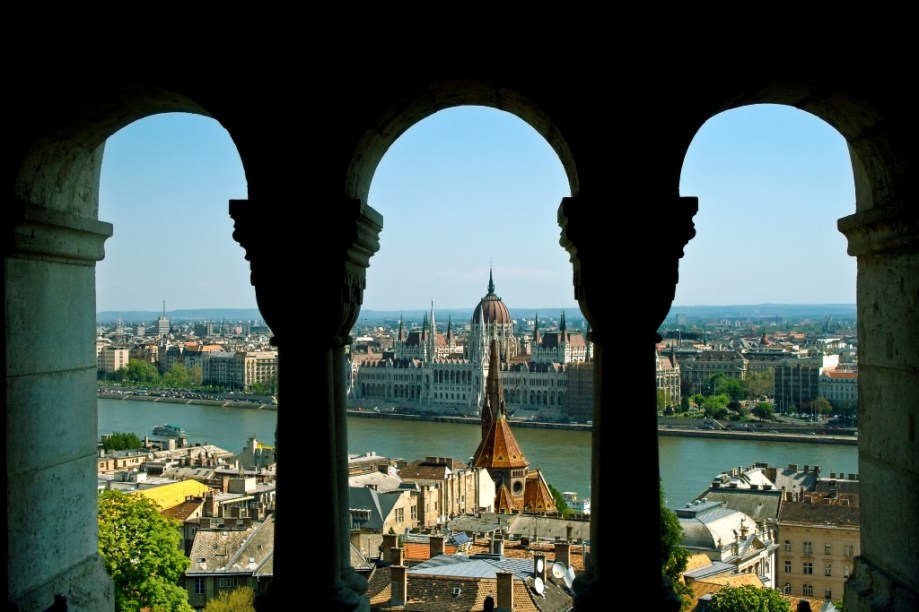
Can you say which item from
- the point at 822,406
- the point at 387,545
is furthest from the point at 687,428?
the point at 387,545

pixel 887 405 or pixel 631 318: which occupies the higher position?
pixel 631 318

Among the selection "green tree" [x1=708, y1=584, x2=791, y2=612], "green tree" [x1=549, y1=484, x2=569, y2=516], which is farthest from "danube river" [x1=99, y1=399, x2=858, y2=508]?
"green tree" [x1=708, y1=584, x2=791, y2=612]

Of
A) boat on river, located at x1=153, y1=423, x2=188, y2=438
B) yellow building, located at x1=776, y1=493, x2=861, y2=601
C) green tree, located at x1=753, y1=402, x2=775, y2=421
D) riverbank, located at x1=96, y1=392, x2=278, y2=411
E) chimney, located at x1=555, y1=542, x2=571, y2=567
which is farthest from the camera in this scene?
riverbank, located at x1=96, y1=392, x2=278, y2=411

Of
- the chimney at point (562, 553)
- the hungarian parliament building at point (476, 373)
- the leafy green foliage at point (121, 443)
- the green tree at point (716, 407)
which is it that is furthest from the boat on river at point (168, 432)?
the chimney at point (562, 553)

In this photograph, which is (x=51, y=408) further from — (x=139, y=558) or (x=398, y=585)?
(x=398, y=585)

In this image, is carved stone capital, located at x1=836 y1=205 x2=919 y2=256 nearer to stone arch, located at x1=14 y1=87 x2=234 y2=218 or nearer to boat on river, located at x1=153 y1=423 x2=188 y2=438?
stone arch, located at x1=14 y1=87 x2=234 y2=218
